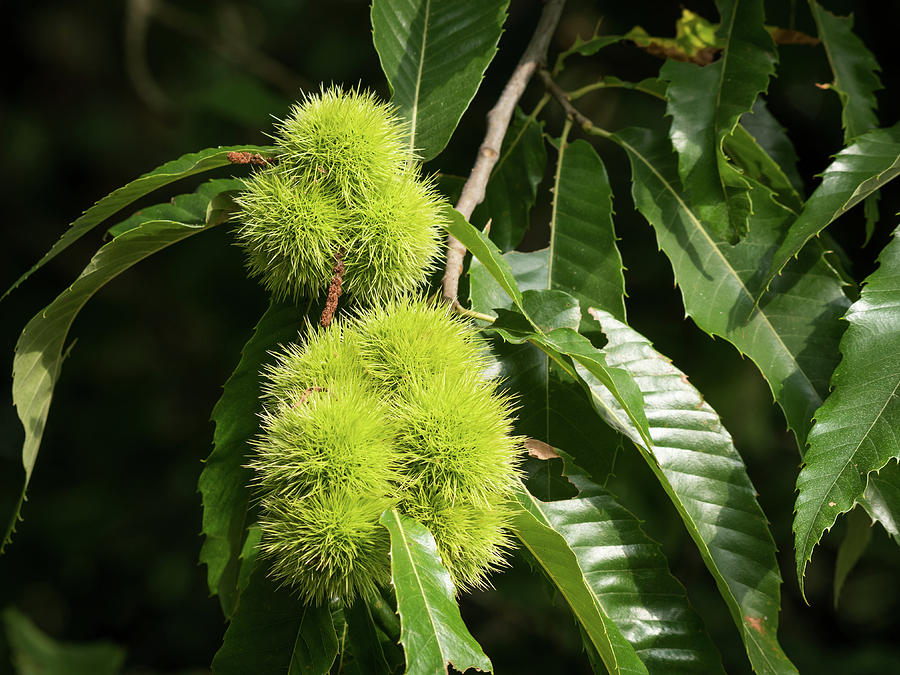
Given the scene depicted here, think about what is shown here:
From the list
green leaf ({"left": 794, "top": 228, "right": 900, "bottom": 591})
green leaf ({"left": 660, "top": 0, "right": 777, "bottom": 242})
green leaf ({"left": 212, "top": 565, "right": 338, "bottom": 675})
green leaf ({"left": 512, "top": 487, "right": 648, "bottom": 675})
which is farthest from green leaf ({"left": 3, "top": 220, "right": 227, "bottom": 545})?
green leaf ({"left": 794, "top": 228, "right": 900, "bottom": 591})

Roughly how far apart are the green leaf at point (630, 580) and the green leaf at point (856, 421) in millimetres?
176

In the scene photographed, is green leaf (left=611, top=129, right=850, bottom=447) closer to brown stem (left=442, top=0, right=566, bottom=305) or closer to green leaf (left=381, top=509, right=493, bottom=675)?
brown stem (left=442, top=0, right=566, bottom=305)

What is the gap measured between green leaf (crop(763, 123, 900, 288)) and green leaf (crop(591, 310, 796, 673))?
0.21 metres

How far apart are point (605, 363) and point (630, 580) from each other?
304mm

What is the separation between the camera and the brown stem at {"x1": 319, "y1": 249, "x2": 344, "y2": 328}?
35.5 inches

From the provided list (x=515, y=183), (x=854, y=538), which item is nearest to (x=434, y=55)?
(x=515, y=183)

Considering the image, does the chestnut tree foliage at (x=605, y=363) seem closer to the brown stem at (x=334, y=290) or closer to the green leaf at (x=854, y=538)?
the green leaf at (x=854, y=538)

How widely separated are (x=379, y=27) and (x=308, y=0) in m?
2.83

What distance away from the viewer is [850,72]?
55.5 inches

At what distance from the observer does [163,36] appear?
415 cm

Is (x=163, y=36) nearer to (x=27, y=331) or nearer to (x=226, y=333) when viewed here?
(x=226, y=333)

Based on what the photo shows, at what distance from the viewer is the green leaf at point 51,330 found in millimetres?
982

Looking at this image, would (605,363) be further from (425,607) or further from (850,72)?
(850,72)

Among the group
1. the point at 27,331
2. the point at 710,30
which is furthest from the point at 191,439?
the point at 710,30
